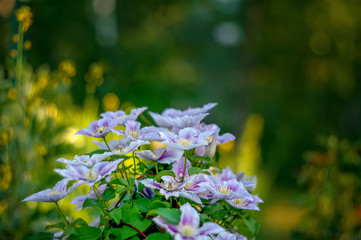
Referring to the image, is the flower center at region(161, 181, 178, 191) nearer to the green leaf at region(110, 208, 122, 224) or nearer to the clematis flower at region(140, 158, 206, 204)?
the clematis flower at region(140, 158, 206, 204)

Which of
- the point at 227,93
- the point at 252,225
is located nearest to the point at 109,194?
the point at 252,225

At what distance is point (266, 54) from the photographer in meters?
6.48

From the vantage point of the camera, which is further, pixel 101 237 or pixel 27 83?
pixel 27 83

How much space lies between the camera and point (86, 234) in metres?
0.83

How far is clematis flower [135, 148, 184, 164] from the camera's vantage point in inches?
35.5

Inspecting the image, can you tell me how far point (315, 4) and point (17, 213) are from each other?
460 cm

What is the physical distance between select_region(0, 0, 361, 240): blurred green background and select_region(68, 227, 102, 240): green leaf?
546mm

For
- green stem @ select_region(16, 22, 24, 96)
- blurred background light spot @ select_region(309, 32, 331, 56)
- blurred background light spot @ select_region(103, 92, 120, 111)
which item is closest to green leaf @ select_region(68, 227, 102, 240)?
green stem @ select_region(16, 22, 24, 96)

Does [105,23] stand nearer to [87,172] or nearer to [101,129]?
[101,129]

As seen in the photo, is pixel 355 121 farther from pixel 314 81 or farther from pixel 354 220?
pixel 354 220

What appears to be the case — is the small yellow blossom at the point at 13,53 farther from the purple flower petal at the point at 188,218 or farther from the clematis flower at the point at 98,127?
the purple flower petal at the point at 188,218

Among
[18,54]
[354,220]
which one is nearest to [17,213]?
[18,54]

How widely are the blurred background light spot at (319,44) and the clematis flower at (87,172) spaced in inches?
225

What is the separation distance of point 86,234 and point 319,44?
6.13 metres
